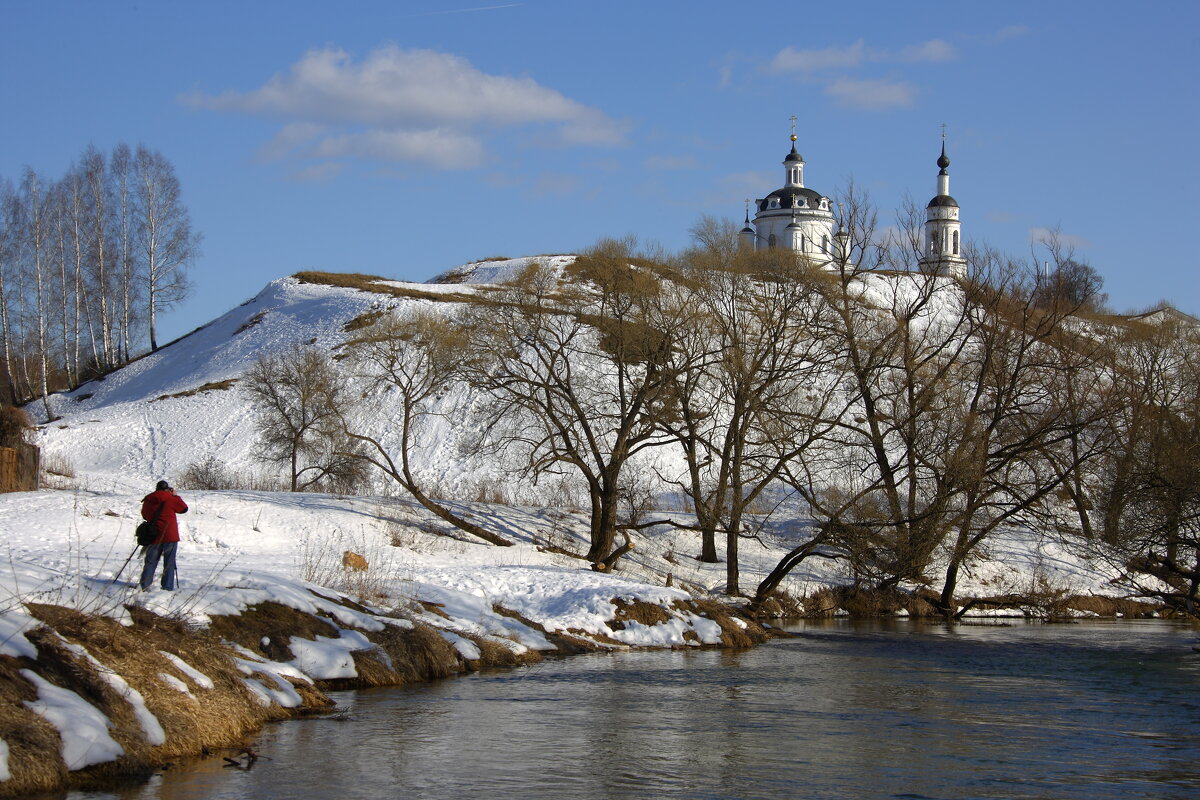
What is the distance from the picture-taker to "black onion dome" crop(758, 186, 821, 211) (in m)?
115

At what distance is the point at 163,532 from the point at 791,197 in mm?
105050

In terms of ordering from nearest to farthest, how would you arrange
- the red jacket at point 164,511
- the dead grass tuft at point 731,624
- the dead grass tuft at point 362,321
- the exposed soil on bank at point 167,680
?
the exposed soil on bank at point 167,680
the red jacket at point 164,511
the dead grass tuft at point 731,624
the dead grass tuft at point 362,321

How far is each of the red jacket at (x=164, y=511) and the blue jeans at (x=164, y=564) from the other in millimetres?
123

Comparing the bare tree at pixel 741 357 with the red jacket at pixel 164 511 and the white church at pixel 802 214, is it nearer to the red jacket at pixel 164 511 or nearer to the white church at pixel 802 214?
the red jacket at pixel 164 511

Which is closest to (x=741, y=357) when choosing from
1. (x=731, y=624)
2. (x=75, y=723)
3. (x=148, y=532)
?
(x=731, y=624)

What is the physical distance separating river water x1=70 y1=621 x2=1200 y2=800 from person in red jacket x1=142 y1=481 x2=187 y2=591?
10.4 ft

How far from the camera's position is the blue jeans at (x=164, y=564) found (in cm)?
1586

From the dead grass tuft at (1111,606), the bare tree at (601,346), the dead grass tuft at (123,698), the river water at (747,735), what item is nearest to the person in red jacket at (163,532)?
the dead grass tuft at (123,698)

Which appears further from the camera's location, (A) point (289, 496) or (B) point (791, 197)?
(B) point (791, 197)

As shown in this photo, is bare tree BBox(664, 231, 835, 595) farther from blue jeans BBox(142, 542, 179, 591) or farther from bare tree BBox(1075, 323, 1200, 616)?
blue jeans BBox(142, 542, 179, 591)

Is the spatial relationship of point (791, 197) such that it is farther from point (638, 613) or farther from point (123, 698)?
point (123, 698)

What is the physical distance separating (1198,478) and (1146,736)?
41.0ft

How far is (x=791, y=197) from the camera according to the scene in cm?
11519

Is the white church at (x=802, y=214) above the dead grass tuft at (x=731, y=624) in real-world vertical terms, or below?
above
